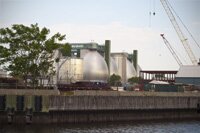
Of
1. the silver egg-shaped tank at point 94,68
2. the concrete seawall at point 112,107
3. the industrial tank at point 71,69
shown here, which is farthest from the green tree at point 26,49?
the silver egg-shaped tank at point 94,68

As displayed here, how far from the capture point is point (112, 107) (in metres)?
75.1

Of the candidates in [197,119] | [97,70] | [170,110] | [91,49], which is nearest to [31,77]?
[170,110]

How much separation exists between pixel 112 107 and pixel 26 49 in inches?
788

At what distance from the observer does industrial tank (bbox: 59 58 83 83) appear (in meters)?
153

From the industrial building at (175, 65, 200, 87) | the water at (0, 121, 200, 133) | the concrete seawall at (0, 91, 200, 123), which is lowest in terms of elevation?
the water at (0, 121, 200, 133)

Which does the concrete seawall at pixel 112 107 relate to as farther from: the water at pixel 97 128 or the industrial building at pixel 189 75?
the industrial building at pixel 189 75

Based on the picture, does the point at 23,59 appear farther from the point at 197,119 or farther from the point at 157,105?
the point at 197,119

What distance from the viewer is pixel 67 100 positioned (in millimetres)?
69750

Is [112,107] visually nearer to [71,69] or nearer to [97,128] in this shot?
[97,128]

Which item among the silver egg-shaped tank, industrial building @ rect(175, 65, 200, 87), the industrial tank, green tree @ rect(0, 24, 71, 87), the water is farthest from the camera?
the silver egg-shaped tank

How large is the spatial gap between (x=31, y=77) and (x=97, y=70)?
311 feet

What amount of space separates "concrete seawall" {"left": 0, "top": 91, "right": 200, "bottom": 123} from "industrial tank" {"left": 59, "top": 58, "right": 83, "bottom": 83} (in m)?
67.6

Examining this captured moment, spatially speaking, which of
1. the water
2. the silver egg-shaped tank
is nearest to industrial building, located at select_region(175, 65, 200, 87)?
the silver egg-shaped tank

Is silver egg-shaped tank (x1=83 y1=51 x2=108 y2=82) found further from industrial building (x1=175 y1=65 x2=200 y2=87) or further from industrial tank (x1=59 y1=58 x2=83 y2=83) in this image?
industrial building (x1=175 y1=65 x2=200 y2=87)
